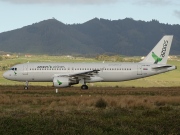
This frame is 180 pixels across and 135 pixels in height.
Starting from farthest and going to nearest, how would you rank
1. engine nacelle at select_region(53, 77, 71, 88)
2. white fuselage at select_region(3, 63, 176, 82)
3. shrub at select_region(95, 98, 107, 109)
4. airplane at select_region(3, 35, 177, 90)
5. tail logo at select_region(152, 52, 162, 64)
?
1. tail logo at select_region(152, 52, 162, 64)
2. white fuselage at select_region(3, 63, 176, 82)
3. airplane at select_region(3, 35, 177, 90)
4. engine nacelle at select_region(53, 77, 71, 88)
5. shrub at select_region(95, 98, 107, 109)

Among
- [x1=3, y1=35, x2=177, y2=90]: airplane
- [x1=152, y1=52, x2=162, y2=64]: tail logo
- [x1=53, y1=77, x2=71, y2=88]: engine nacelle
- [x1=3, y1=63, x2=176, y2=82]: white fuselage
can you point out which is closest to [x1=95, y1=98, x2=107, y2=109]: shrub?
[x1=53, y1=77, x2=71, y2=88]: engine nacelle

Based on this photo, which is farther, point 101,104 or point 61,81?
point 61,81

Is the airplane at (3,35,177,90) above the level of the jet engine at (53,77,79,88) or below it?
above

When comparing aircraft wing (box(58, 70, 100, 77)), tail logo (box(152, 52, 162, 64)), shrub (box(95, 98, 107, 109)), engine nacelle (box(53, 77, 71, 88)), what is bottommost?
shrub (box(95, 98, 107, 109))

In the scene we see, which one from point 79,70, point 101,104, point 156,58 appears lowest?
point 101,104

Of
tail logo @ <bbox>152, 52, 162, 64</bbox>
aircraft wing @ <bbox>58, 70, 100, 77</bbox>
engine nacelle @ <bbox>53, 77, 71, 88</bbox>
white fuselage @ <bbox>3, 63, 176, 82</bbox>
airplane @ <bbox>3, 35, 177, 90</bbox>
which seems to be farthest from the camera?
tail logo @ <bbox>152, 52, 162, 64</bbox>

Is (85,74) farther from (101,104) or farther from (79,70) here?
(101,104)

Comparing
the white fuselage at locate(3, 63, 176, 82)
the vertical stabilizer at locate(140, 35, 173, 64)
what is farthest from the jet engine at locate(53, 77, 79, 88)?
the vertical stabilizer at locate(140, 35, 173, 64)

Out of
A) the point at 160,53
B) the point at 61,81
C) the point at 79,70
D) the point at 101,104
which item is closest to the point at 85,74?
the point at 79,70

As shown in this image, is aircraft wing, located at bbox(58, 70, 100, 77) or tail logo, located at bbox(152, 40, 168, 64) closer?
aircraft wing, located at bbox(58, 70, 100, 77)

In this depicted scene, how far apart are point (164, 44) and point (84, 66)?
476 inches

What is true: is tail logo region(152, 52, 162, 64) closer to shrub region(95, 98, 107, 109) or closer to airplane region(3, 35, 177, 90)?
airplane region(3, 35, 177, 90)

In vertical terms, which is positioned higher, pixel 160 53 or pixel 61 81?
pixel 160 53

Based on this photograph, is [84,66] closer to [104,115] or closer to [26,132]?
[104,115]
